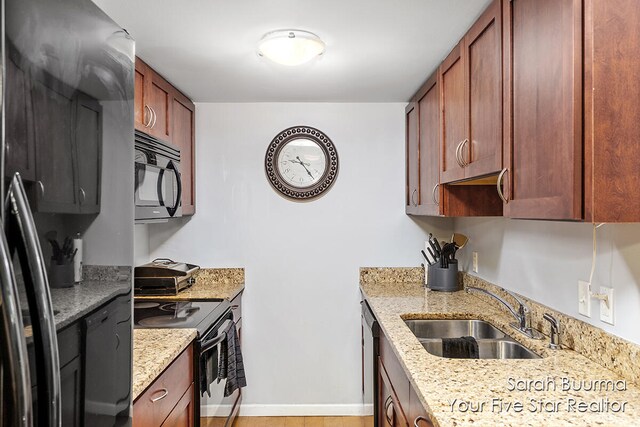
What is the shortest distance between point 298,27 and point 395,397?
5.27 ft

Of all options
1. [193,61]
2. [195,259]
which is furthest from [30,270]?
[195,259]

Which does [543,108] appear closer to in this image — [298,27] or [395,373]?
[298,27]

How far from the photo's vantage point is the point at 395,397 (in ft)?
6.14

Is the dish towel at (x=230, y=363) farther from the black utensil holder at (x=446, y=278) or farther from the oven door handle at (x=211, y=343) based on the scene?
the black utensil holder at (x=446, y=278)

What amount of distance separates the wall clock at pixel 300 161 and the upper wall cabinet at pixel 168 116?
1.80 ft

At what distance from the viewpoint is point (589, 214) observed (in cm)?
106

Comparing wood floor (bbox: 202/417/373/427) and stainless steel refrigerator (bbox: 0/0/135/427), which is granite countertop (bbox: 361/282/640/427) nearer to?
stainless steel refrigerator (bbox: 0/0/135/427)

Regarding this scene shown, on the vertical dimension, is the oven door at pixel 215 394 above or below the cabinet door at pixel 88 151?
below

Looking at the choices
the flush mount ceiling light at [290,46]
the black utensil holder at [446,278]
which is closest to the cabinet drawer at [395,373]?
the black utensil holder at [446,278]

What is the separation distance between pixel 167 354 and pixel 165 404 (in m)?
0.19

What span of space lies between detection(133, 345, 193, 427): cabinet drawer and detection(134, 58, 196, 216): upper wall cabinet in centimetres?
115

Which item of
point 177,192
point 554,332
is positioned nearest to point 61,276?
point 554,332

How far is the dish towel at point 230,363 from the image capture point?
7.97ft

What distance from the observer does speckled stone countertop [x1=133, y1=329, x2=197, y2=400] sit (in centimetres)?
143
